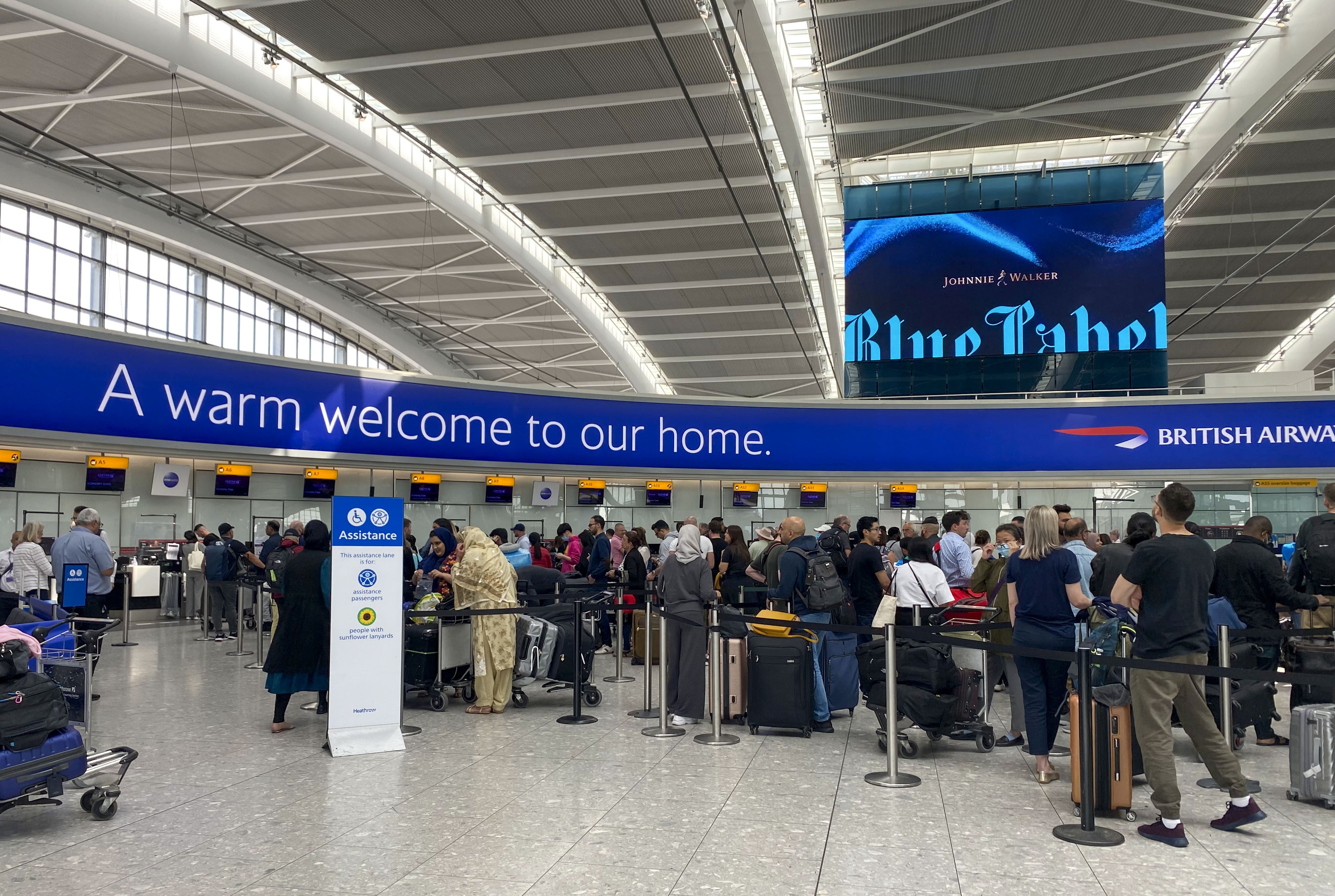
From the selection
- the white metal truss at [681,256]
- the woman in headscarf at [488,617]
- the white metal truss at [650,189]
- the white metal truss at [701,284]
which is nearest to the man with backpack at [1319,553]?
the woman in headscarf at [488,617]

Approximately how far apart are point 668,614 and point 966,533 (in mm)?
3647

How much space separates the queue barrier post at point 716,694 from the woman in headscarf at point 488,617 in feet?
5.81

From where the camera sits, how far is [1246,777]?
622 centimetres

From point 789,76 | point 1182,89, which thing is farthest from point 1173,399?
point 789,76

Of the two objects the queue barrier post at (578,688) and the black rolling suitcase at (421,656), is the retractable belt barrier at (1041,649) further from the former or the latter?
the black rolling suitcase at (421,656)

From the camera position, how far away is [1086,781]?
4938 millimetres

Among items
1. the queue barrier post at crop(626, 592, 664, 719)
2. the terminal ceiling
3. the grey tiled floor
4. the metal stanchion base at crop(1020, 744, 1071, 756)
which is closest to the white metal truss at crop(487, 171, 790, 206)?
the terminal ceiling

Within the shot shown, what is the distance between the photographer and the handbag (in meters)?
7.38

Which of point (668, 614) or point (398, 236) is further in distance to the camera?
point (398, 236)

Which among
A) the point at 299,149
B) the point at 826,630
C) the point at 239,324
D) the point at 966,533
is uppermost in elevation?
Answer: the point at 299,149

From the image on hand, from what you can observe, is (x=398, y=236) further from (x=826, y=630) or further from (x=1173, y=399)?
(x=826, y=630)

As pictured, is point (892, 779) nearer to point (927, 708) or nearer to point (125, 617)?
point (927, 708)

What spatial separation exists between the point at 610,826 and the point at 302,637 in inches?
142

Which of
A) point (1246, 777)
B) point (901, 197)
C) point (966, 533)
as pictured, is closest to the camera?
point (1246, 777)
